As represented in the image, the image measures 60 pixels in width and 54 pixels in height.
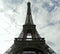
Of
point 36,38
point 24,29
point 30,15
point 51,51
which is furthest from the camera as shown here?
point 30,15

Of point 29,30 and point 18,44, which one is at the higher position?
point 29,30

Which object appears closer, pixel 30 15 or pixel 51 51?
pixel 51 51

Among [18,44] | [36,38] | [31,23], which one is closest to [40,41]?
[36,38]

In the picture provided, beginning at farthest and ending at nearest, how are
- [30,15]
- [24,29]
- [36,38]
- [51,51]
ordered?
[30,15] < [24,29] < [36,38] < [51,51]

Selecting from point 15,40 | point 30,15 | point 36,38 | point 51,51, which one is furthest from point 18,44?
point 30,15

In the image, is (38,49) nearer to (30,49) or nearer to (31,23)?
(30,49)

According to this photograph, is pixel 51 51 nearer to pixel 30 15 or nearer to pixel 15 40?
pixel 15 40

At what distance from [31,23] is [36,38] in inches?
318

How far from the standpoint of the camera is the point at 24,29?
187 feet

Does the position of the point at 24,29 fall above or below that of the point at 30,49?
above

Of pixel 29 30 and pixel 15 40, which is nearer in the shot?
pixel 15 40

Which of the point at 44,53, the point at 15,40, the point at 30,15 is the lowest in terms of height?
the point at 44,53

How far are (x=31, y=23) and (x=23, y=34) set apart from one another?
12.9ft

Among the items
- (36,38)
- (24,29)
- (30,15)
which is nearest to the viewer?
(36,38)
